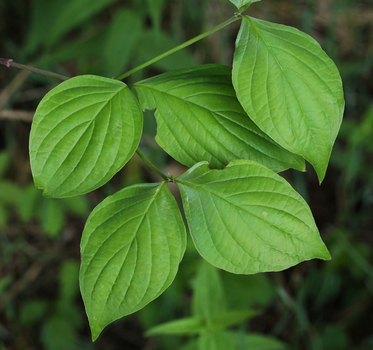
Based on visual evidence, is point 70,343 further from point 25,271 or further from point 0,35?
point 0,35

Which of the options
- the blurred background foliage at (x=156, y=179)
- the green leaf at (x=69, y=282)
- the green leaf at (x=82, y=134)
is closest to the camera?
the green leaf at (x=82, y=134)

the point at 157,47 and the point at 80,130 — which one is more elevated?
the point at 157,47

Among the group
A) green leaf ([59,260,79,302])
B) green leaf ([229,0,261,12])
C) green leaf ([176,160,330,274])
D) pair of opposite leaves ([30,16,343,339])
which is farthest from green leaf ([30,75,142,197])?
green leaf ([59,260,79,302])

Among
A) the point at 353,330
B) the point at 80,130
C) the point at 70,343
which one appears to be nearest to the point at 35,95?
the point at 70,343

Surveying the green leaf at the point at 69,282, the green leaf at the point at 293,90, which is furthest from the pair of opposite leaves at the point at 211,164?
the green leaf at the point at 69,282

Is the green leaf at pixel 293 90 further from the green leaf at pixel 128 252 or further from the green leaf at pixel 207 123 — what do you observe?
the green leaf at pixel 128 252

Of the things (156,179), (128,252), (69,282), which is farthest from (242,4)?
(69,282)
